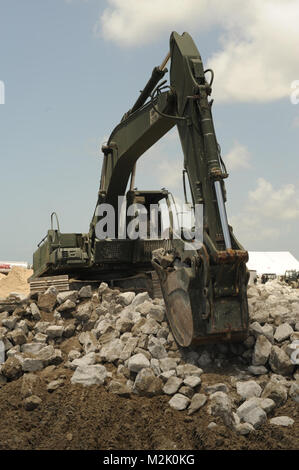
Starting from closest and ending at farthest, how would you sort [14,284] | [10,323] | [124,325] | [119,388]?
[119,388] → [124,325] → [10,323] → [14,284]

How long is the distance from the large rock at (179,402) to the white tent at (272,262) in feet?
106

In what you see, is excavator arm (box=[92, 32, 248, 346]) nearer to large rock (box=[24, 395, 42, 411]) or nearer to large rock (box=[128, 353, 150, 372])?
large rock (box=[128, 353, 150, 372])

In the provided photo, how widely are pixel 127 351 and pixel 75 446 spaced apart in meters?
2.40

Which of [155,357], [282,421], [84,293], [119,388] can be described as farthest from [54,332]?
[282,421]

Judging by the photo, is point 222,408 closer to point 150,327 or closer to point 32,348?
point 150,327

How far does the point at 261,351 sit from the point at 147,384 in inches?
Answer: 67.1

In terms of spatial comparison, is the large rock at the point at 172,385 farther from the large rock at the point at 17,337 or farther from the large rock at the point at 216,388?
the large rock at the point at 17,337

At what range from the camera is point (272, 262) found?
129ft

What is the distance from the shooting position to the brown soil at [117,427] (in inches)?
190

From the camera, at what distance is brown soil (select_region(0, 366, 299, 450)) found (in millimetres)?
4816

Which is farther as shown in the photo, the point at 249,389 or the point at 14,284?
the point at 14,284

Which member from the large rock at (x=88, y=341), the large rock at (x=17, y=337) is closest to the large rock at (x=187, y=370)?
the large rock at (x=88, y=341)

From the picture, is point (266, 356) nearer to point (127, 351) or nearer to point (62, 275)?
point (127, 351)

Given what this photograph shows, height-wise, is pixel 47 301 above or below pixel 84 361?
above
